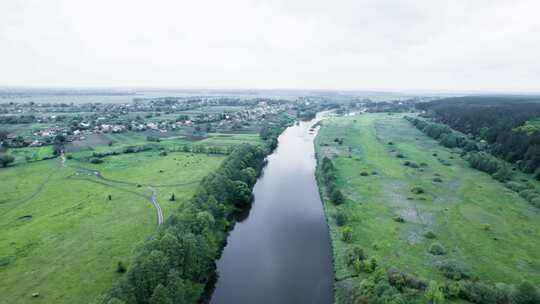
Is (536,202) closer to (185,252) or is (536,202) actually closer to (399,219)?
(399,219)

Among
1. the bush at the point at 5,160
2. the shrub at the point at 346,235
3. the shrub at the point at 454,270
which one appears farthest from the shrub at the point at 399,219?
the bush at the point at 5,160

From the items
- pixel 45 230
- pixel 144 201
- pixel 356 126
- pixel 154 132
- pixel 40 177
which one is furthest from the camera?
pixel 356 126

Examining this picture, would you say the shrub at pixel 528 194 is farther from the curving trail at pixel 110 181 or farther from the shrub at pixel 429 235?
the curving trail at pixel 110 181

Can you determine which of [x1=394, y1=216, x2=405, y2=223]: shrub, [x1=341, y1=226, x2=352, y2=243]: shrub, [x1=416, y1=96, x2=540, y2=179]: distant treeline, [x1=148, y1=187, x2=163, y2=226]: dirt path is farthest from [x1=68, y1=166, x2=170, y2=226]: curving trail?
[x1=416, y1=96, x2=540, y2=179]: distant treeline

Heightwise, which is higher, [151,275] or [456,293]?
[151,275]

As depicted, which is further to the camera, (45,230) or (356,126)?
(356,126)

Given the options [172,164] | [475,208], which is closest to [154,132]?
[172,164]

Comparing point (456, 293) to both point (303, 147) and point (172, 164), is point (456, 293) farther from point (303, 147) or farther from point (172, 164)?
point (303, 147)

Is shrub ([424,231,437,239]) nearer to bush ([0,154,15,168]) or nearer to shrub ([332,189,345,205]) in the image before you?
shrub ([332,189,345,205])
